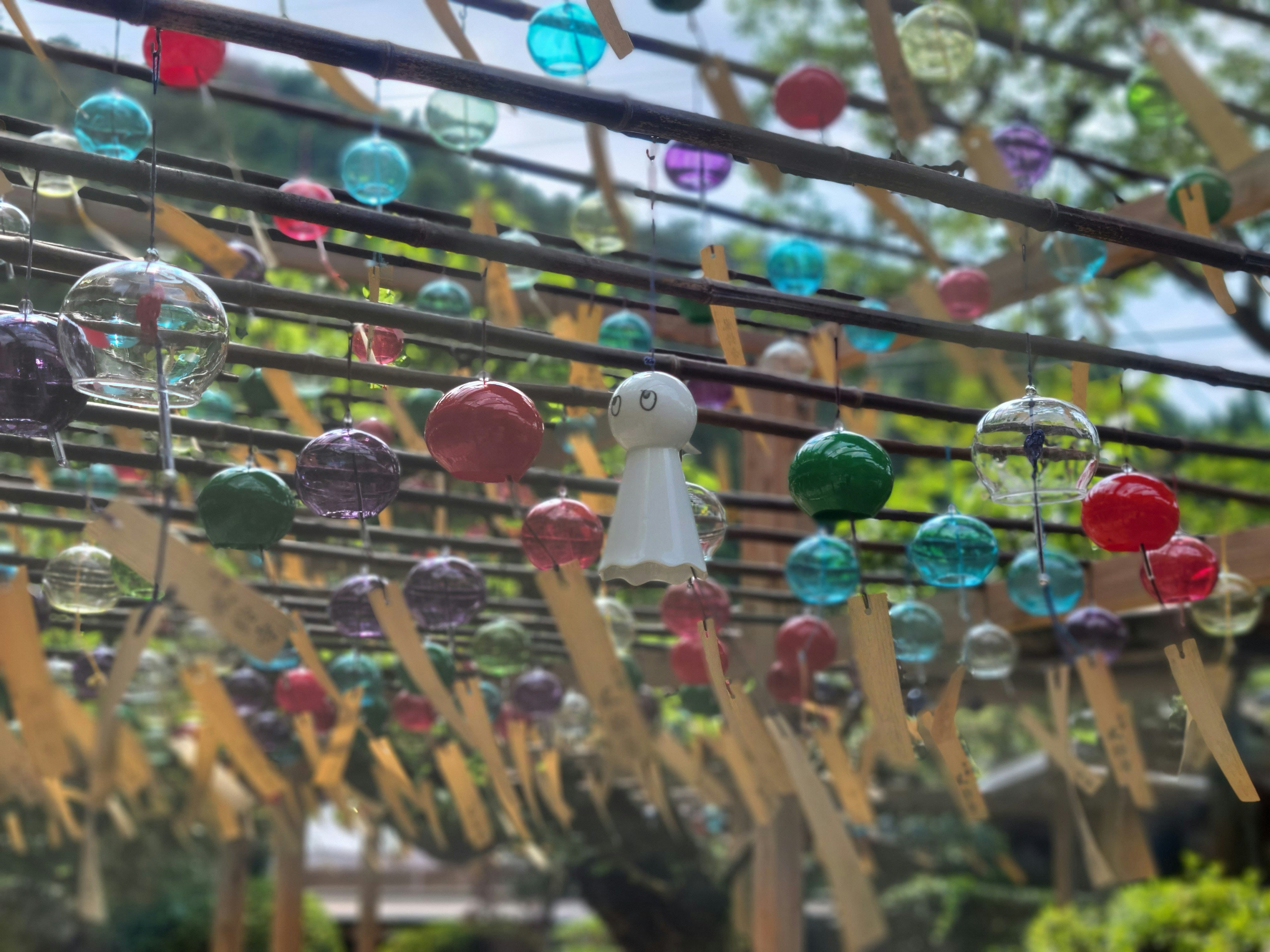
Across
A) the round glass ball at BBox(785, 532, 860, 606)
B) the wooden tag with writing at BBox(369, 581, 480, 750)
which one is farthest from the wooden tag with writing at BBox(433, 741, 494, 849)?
the wooden tag with writing at BBox(369, 581, 480, 750)

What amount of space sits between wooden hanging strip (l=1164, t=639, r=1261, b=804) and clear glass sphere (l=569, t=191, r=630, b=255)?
76.7 inches

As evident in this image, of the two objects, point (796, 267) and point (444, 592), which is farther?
point (796, 267)

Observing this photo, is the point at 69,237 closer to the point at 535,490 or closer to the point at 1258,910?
the point at 535,490

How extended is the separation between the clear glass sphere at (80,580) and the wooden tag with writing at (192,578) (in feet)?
3.85

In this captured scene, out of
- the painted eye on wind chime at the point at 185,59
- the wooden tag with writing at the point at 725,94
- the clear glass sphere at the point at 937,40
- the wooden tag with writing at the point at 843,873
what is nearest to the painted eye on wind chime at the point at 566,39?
the wooden tag with writing at the point at 725,94

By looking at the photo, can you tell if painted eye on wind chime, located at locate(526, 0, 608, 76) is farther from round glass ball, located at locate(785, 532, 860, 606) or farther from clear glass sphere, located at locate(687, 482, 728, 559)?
round glass ball, located at locate(785, 532, 860, 606)

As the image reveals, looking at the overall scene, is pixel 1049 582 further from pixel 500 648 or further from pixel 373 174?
pixel 373 174

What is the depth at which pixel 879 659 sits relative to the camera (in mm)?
1917

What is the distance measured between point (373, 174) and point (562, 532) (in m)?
1.18

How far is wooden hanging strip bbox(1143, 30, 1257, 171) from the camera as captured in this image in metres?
2.94

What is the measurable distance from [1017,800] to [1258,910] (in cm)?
480

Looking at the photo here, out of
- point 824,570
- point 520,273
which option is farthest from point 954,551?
point 520,273

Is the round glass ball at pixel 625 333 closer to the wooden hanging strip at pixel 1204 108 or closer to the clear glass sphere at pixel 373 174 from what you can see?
the clear glass sphere at pixel 373 174

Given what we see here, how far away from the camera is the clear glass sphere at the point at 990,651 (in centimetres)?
353
